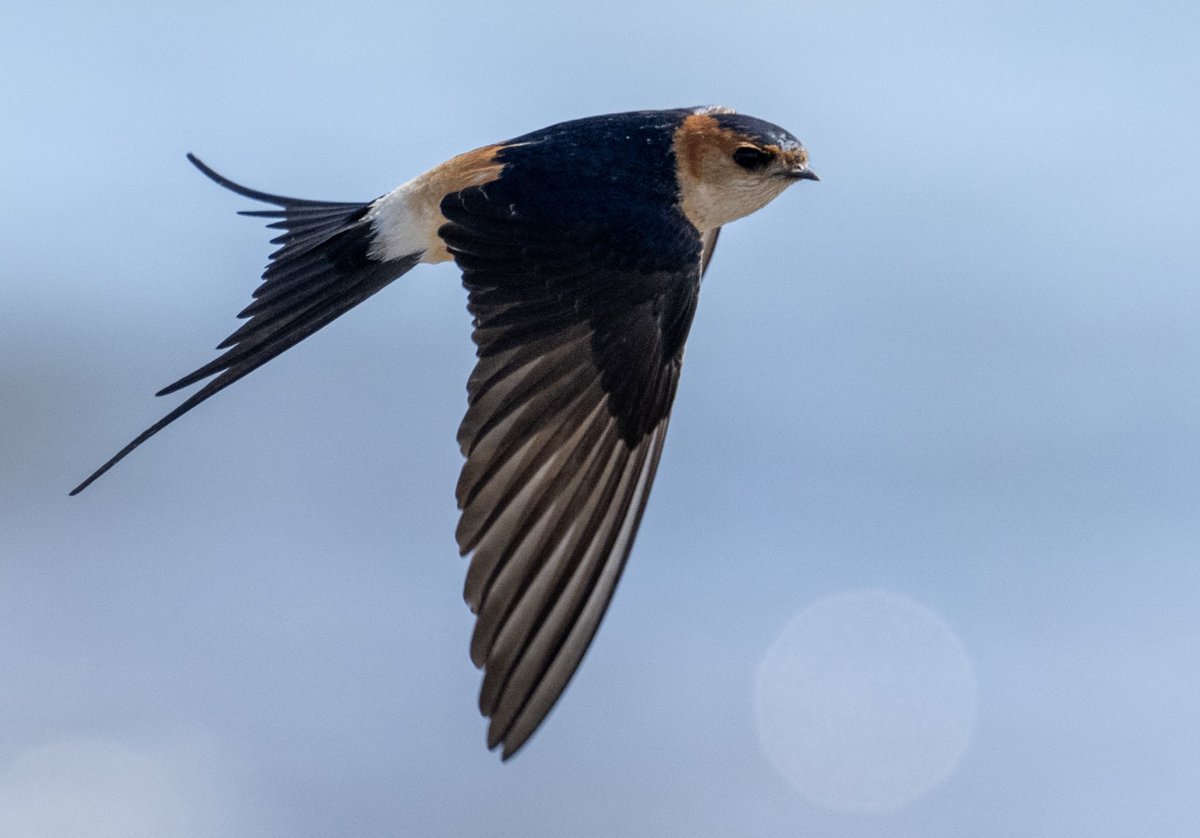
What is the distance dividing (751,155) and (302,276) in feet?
2.20

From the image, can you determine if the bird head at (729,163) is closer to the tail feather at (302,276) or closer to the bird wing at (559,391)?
the bird wing at (559,391)

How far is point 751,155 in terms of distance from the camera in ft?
6.95

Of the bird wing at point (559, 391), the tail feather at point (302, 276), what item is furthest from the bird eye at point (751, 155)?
the tail feather at point (302, 276)

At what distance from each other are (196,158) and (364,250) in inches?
10.6

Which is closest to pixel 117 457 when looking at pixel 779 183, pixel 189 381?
pixel 189 381

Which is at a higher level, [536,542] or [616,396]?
[616,396]

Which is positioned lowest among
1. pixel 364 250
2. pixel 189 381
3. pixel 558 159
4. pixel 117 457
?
pixel 117 457

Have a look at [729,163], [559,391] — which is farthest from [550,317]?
[729,163]

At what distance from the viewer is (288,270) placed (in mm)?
2145

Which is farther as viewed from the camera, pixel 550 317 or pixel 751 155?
pixel 751 155

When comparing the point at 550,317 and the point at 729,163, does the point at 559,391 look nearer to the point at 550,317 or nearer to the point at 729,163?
the point at 550,317

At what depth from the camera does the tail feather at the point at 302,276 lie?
1923 mm

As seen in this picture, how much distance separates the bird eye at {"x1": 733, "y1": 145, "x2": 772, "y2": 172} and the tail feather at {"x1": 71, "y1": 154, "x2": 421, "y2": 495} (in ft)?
1.59

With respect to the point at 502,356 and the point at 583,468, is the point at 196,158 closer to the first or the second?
the point at 502,356
